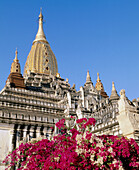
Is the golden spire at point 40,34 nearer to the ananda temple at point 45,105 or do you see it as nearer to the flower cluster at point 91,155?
the ananda temple at point 45,105

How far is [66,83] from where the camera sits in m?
54.2

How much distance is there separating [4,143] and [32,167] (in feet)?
24.3

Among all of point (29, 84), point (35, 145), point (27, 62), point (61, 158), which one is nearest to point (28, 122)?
point (35, 145)

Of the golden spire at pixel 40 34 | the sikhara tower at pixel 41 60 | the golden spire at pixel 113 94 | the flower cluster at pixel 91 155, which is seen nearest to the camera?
the flower cluster at pixel 91 155

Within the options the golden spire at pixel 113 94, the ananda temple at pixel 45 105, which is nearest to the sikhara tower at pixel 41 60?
the ananda temple at pixel 45 105

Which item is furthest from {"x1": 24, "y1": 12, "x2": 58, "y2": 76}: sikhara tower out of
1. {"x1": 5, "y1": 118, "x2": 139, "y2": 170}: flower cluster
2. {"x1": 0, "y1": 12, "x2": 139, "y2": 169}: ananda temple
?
{"x1": 5, "y1": 118, "x2": 139, "y2": 170}: flower cluster

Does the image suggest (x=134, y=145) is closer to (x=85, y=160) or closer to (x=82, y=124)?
(x=85, y=160)

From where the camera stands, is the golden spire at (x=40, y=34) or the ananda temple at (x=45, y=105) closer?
the ananda temple at (x=45, y=105)

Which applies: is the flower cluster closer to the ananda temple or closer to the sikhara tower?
the ananda temple

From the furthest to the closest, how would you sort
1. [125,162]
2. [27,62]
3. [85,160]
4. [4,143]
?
[27,62] < [4,143] < [125,162] < [85,160]

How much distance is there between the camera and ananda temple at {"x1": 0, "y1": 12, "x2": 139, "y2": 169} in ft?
58.2

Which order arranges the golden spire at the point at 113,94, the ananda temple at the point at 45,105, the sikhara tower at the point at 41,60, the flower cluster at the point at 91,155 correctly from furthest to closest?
the sikhara tower at the point at 41,60, the golden spire at the point at 113,94, the ananda temple at the point at 45,105, the flower cluster at the point at 91,155

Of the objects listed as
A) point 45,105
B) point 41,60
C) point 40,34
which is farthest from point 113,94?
point 40,34

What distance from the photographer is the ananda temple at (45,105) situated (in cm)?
1775
